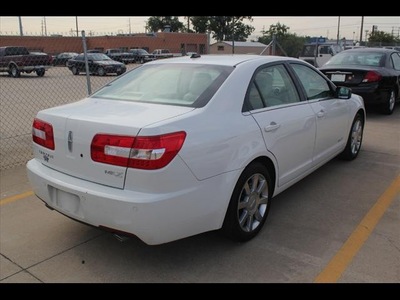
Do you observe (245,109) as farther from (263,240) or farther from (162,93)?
(263,240)

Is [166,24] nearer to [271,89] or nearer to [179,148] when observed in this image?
[271,89]

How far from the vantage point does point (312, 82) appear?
452 cm

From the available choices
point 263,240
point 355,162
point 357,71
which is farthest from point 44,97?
point 263,240

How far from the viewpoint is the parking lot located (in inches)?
115

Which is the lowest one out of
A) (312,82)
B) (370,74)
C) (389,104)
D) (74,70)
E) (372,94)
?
(74,70)

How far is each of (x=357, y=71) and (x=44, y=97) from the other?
1126 centimetres

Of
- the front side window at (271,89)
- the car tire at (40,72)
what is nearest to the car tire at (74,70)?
the car tire at (40,72)

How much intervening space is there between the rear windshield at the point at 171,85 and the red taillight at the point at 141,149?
21.0 inches

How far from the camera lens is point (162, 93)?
133 inches

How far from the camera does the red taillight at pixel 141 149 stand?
256 cm

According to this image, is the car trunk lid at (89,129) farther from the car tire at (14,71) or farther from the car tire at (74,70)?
the car tire at (14,71)

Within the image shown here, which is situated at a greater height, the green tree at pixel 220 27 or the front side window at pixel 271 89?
the green tree at pixel 220 27

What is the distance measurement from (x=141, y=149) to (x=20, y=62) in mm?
24182

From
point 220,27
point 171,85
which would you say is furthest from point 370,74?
point 220,27
